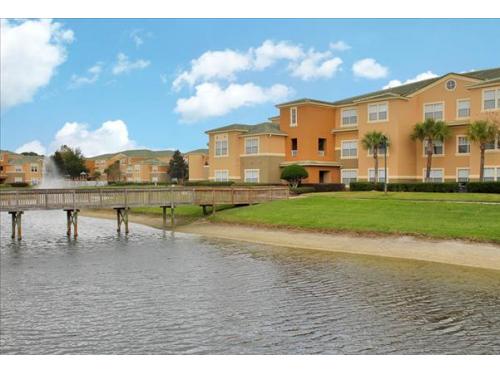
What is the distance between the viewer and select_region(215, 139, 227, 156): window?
194 feet

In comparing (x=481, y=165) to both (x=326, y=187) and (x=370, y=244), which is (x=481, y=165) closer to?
(x=326, y=187)

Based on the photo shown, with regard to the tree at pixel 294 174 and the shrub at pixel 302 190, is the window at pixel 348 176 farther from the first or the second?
the shrub at pixel 302 190

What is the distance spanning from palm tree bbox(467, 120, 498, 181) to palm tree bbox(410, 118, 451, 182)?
3.54 metres

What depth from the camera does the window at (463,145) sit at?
4450 centimetres

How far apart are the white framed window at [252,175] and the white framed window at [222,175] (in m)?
3.14

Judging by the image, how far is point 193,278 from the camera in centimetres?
1944

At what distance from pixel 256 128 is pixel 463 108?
21.6m

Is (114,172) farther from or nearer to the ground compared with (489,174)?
farther from the ground

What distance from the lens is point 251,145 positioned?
5672cm

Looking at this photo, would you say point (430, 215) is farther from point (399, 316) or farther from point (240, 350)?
point (240, 350)

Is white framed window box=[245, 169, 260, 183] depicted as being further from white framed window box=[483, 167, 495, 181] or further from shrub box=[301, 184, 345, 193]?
white framed window box=[483, 167, 495, 181]

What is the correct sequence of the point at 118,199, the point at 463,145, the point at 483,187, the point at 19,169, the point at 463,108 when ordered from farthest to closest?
the point at 19,169 → the point at 463,108 → the point at 463,145 → the point at 483,187 → the point at 118,199

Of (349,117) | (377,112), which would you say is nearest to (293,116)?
(349,117)

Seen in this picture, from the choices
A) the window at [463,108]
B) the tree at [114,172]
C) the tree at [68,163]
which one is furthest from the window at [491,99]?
the tree at [114,172]
